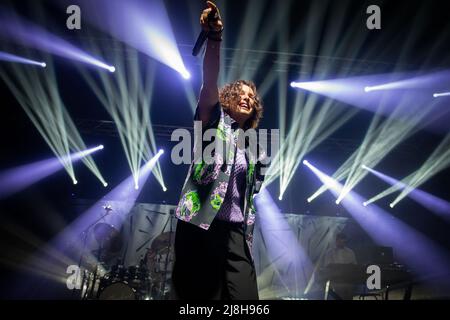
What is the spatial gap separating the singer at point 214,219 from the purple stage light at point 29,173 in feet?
19.6

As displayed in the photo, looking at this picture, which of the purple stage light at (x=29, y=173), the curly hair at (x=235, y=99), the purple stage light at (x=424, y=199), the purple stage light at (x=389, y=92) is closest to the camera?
the curly hair at (x=235, y=99)

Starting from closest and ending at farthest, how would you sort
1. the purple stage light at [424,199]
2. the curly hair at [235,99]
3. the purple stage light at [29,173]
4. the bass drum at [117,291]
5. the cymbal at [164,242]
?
the curly hair at [235,99] → the bass drum at [117,291] → the purple stage light at [29,173] → the cymbal at [164,242] → the purple stage light at [424,199]

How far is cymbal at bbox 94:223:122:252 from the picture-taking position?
7.47 meters

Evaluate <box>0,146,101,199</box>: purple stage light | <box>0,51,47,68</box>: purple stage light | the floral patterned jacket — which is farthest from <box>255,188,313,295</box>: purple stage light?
the floral patterned jacket

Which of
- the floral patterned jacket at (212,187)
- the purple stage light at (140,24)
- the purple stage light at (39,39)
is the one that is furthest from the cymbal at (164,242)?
the floral patterned jacket at (212,187)

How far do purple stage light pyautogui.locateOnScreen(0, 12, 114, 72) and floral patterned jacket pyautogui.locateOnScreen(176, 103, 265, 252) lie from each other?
17.5ft

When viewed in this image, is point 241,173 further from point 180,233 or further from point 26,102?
point 26,102

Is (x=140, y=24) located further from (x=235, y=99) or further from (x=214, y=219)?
(x=214, y=219)

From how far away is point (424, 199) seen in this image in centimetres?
844

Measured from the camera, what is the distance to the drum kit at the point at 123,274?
5.61 metres

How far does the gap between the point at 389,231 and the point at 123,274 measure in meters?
6.89

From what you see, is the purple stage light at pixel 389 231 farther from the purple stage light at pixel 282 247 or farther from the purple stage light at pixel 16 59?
the purple stage light at pixel 16 59

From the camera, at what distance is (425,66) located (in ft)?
20.2

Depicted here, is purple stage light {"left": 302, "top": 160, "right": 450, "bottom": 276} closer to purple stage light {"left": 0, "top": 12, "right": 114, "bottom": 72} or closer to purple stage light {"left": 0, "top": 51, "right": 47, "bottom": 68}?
purple stage light {"left": 0, "top": 12, "right": 114, "bottom": 72}
